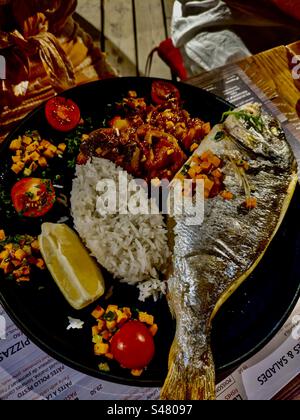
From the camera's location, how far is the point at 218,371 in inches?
53.9

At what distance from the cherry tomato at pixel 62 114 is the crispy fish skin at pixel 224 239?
0.57m

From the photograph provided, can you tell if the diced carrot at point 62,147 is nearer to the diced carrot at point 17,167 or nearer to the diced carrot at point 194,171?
the diced carrot at point 17,167

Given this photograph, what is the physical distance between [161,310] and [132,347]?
8.1 inches

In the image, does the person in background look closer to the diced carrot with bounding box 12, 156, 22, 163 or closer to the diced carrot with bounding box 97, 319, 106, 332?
the diced carrot with bounding box 12, 156, 22, 163

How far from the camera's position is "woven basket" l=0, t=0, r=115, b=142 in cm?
200

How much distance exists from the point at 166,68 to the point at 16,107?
1469mm

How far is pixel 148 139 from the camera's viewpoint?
1780mm

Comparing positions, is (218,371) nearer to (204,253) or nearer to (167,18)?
(204,253)

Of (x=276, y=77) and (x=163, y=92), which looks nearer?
(x=163, y=92)

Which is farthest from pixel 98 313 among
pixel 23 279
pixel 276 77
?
pixel 276 77

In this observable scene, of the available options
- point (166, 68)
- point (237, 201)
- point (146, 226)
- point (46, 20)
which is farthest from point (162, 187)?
point (166, 68)

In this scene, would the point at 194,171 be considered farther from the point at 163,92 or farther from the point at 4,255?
the point at 4,255

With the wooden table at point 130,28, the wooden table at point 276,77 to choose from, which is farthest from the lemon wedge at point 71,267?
the wooden table at point 130,28

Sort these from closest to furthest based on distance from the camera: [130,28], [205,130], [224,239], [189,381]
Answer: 1. [189,381]
2. [224,239]
3. [205,130]
4. [130,28]
